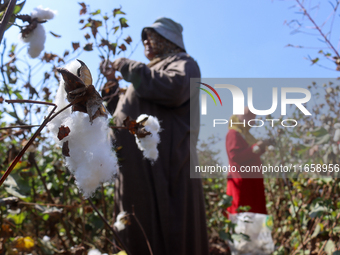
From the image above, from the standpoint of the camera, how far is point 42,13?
0.75 m

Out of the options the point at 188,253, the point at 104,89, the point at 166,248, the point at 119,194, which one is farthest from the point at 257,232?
the point at 104,89

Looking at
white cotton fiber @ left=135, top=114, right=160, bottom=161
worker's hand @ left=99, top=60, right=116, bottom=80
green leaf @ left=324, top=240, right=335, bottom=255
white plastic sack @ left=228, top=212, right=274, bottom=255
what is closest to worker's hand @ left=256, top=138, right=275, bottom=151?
white plastic sack @ left=228, top=212, right=274, bottom=255

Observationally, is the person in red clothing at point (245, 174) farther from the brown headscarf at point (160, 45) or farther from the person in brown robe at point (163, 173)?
the brown headscarf at point (160, 45)

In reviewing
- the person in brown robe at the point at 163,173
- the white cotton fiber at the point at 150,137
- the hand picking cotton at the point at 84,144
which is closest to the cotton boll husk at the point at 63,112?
the hand picking cotton at the point at 84,144

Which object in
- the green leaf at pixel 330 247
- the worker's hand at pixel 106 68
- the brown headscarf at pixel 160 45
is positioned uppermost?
the brown headscarf at pixel 160 45

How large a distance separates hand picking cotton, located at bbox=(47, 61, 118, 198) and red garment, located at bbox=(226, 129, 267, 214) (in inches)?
72.2

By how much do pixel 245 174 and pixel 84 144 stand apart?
1939 mm

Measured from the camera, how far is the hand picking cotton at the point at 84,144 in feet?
1.41

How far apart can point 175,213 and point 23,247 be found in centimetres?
68

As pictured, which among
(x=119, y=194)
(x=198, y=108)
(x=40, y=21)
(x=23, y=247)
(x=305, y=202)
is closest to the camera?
(x=40, y=21)

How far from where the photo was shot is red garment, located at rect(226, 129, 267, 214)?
2.11m

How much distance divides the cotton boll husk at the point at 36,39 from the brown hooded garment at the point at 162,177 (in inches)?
23.8

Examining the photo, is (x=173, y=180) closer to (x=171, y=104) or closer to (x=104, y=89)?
(x=171, y=104)

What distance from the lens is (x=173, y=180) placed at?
4.43 feet
